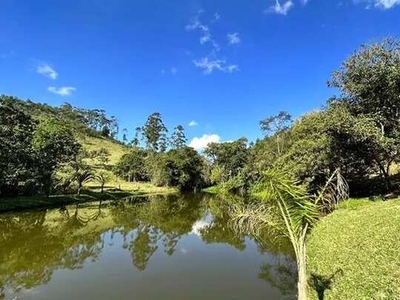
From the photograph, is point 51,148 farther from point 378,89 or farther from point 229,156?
point 229,156

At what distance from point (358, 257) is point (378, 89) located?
57.3ft

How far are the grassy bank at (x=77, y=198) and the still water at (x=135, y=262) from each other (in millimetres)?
8012

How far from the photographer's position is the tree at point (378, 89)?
2562 cm

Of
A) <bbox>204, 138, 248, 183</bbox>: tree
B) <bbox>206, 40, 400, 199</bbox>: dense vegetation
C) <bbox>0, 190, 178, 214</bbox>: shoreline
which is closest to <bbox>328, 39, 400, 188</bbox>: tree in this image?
<bbox>206, 40, 400, 199</bbox>: dense vegetation

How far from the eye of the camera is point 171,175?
9381 centimetres

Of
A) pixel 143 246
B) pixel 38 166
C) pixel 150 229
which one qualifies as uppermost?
pixel 38 166

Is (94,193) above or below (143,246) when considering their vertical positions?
above

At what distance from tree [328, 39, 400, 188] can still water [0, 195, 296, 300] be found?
10779 mm

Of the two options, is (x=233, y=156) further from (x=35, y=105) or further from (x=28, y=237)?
(x=35, y=105)

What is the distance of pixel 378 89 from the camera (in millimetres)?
27422

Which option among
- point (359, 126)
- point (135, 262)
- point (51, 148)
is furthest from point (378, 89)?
point (51, 148)

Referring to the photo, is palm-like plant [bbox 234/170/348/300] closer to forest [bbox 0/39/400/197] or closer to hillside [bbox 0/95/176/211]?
forest [bbox 0/39/400/197]

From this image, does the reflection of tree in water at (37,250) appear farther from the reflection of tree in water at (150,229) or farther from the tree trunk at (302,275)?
the tree trunk at (302,275)

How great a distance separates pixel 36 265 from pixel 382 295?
16.7 meters
